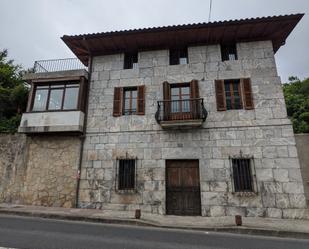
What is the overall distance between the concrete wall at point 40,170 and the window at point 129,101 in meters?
2.90

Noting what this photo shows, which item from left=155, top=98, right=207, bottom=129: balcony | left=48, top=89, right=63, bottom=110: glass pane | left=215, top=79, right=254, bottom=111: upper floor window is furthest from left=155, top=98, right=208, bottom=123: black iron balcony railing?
left=48, top=89, right=63, bottom=110: glass pane

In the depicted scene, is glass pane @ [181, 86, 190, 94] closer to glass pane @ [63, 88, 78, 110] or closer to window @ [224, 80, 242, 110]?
window @ [224, 80, 242, 110]

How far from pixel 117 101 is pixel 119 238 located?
22.0ft

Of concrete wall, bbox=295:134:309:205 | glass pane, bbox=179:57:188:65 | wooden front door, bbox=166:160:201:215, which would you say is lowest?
wooden front door, bbox=166:160:201:215

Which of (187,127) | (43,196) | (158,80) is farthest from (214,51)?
(43,196)

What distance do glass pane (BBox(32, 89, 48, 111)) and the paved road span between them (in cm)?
585

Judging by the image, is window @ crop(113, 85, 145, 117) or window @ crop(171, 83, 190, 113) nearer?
window @ crop(171, 83, 190, 113)

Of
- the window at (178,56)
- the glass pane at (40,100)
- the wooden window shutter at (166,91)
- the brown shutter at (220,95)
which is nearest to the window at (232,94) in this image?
the brown shutter at (220,95)

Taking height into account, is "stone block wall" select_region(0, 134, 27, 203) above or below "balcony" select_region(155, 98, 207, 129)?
below

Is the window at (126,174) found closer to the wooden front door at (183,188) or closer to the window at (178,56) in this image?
the wooden front door at (183,188)

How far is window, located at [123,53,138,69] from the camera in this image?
11.3 metres

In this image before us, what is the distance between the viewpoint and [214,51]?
10.5m

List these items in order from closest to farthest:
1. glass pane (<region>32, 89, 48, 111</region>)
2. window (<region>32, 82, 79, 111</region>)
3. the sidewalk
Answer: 1. the sidewalk
2. window (<region>32, 82, 79, 111</region>)
3. glass pane (<region>32, 89, 48, 111</region>)

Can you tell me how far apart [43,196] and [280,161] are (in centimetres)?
1078
